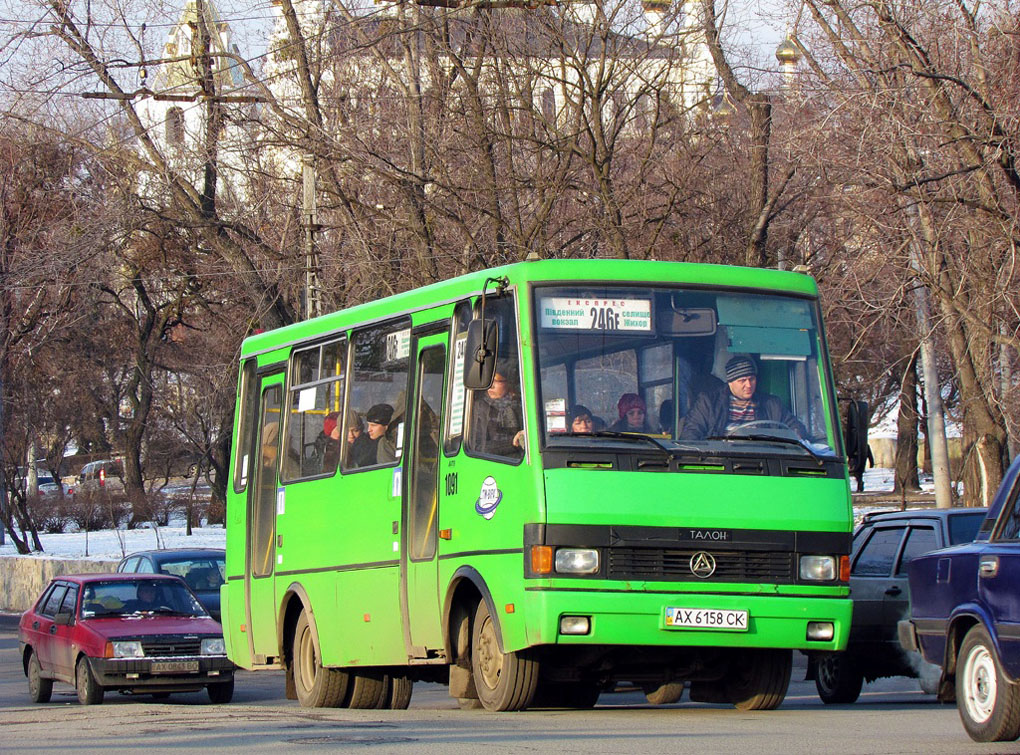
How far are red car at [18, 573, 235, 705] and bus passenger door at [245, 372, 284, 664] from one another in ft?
7.59

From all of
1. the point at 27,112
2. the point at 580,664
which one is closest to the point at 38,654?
the point at 580,664

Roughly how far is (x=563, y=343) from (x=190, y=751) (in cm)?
338

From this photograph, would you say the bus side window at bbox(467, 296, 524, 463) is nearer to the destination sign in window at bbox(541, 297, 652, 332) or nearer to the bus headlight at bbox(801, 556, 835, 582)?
the destination sign in window at bbox(541, 297, 652, 332)

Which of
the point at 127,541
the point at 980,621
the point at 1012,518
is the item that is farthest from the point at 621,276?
the point at 127,541

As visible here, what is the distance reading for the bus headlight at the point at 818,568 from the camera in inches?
410

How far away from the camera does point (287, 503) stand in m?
13.9

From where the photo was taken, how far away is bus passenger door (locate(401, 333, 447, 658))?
1130 centimetres

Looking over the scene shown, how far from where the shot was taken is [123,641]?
16469 mm

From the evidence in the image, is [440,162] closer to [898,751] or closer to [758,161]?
[758,161]

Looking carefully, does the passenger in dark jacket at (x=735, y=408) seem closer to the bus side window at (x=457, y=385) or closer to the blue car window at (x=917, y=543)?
the bus side window at (x=457, y=385)

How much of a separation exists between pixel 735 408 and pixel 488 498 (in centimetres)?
165

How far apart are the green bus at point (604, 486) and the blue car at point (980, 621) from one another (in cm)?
104

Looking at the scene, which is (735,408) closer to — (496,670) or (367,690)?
(496,670)

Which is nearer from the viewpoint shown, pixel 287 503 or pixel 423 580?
pixel 423 580
